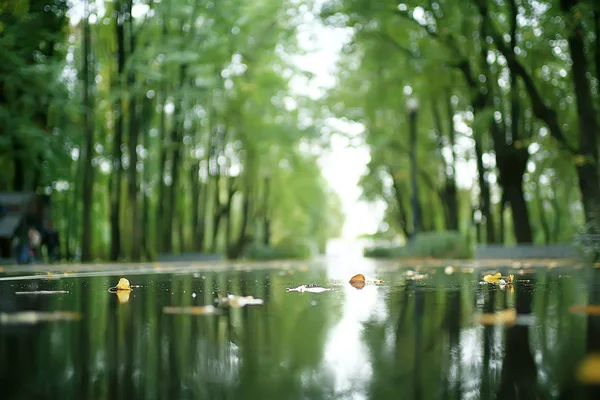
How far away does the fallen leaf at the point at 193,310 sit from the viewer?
16.5ft

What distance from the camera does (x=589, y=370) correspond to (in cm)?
268

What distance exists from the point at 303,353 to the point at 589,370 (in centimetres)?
131

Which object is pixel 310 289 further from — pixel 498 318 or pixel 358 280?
pixel 498 318

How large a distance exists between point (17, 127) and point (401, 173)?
17.8 metres

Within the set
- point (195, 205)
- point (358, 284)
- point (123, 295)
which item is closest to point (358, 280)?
point (358, 284)

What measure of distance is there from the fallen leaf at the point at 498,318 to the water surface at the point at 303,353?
7 centimetres

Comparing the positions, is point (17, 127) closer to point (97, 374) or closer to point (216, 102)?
point (216, 102)

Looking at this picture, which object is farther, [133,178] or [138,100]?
[138,100]

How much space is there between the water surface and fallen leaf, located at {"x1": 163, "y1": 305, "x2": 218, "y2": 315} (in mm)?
120

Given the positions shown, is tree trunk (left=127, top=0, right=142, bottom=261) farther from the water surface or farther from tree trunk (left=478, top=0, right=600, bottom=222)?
the water surface

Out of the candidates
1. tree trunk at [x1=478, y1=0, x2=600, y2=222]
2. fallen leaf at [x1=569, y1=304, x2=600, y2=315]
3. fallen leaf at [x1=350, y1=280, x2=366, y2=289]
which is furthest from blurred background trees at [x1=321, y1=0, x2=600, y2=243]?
fallen leaf at [x1=569, y1=304, x2=600, y2=315]

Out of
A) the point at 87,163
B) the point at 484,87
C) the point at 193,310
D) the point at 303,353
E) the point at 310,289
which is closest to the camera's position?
the point at 303,353

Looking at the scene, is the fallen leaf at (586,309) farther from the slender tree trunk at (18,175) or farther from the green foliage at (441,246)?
the slender tree trunk at (18,175)

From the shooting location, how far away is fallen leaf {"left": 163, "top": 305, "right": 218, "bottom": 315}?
502cm
